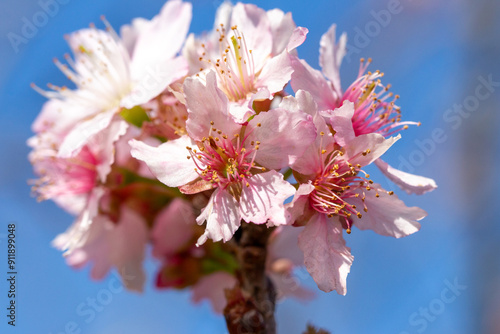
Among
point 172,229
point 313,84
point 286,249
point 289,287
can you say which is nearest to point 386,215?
point 313,84

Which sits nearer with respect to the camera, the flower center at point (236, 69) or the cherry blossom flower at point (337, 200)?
the cherry blossom flower at point (337, 200)

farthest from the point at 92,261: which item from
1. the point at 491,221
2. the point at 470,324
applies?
the point at 491,221

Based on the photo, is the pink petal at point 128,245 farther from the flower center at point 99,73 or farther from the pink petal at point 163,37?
the pink petal at point 163,37

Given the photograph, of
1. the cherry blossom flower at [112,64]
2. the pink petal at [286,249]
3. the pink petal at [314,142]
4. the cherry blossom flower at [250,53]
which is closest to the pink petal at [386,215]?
the pink petal at [314,142]

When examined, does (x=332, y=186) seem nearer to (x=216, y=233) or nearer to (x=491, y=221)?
(x=216, y=233)

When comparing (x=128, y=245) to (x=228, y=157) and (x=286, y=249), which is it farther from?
(x=228, y=157)

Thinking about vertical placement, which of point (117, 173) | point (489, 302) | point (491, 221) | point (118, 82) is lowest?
point (489, 302)
